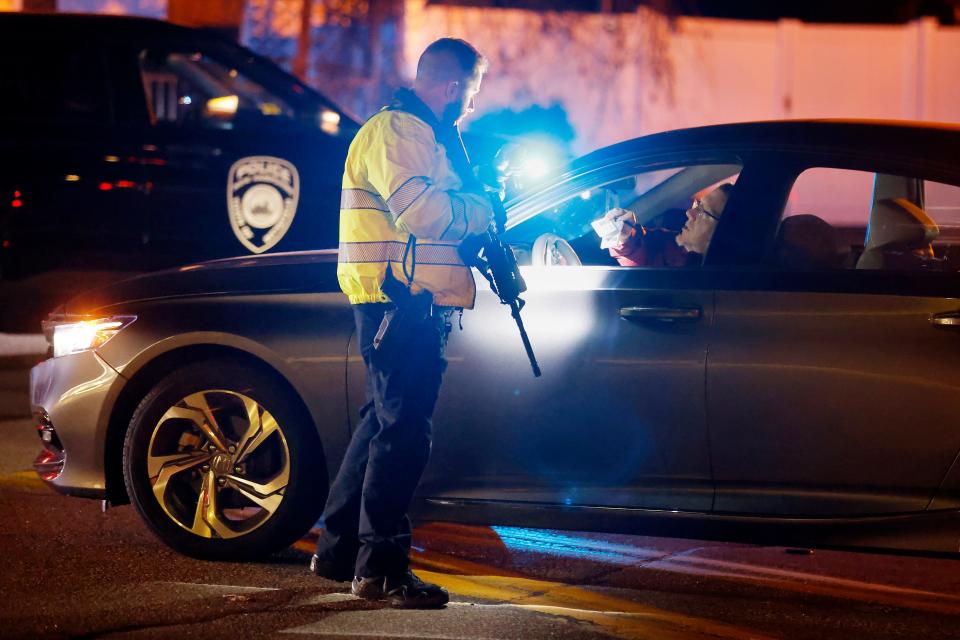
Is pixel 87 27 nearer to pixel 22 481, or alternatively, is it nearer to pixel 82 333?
pixel 22 481

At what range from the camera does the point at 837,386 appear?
4.12 meters

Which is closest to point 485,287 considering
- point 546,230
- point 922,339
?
point 546,230

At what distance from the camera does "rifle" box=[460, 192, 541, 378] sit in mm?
4148

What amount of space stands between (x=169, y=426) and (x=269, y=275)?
61 centimetres

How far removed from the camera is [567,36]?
20891 millimetres

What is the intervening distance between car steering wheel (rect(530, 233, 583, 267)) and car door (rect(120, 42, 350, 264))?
322 centimetres

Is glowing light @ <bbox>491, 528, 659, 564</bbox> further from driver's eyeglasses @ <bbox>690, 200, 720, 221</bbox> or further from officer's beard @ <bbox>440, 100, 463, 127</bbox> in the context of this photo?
officer's beard @ <bbox>440, 100, 463, 127</bbox>

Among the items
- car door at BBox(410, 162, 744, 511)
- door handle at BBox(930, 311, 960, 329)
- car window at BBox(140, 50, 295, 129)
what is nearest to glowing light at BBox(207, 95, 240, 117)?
A: car window at BBox(140, 50, 295, 129)

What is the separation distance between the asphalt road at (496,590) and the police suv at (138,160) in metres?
2.71

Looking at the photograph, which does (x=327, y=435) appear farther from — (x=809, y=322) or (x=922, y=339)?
(x=922, y=339)

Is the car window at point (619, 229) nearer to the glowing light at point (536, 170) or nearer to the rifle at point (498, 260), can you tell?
the glowing light at point (536, 170)

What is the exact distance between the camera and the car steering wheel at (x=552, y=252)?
187 inches

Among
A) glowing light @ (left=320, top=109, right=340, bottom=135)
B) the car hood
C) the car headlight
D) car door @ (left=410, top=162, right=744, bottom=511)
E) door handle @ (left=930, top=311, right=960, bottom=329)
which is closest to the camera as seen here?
door handle @ (left=930, top=311, right=960, bottom=329)

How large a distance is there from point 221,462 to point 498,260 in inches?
50.5
